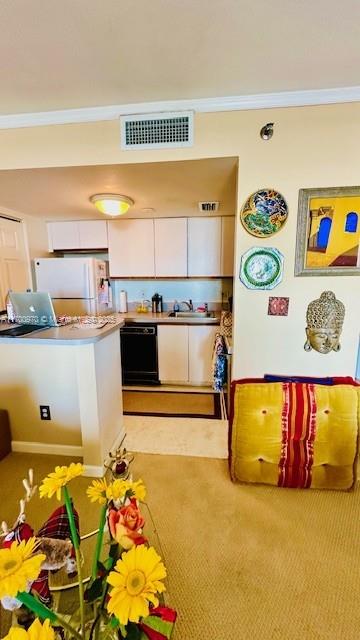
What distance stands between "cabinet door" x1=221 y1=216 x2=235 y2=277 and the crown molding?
1744mm

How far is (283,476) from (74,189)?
2767 millimetres

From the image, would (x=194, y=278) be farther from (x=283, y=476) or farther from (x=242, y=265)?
(x=283, y=476)

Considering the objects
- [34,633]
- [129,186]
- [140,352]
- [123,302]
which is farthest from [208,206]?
[34,633]

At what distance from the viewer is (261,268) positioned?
1.83 metres

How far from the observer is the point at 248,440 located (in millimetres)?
1783

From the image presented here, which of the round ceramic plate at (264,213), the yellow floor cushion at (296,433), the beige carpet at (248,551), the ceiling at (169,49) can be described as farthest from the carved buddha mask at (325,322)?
the ceiling at (169,49)

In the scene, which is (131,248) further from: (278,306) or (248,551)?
(248,551)

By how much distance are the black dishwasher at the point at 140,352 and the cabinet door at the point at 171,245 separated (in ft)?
2.65

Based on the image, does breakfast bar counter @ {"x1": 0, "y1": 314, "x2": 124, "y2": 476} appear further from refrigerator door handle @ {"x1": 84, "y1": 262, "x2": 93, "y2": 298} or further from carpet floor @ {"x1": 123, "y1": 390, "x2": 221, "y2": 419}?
refrigerator door handle @ {"x1": 84, "y1": 262, "x2": 93, "y2": 298}

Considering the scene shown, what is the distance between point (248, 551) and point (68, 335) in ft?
5.30

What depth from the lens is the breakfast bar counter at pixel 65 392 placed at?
1.85 meters

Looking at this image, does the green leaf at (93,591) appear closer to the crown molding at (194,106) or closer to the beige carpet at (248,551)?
the beige carpet at (248,551)

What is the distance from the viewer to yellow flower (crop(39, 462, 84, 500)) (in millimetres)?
684

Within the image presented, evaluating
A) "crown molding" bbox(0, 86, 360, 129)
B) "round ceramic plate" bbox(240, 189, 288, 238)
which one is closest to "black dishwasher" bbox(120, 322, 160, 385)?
"round ceramic plate" bbox(240, 189, 288, 238)
